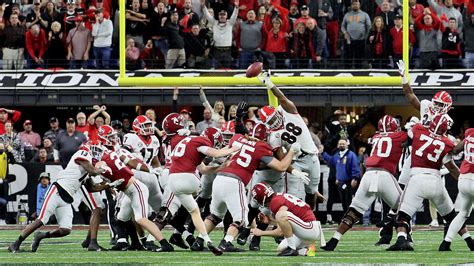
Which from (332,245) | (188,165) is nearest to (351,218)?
(332,245)

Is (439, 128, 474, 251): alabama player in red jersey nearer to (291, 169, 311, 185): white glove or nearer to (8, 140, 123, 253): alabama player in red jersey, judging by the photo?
(291, 169, 311, 185): white glove

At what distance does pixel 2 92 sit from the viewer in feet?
74.7

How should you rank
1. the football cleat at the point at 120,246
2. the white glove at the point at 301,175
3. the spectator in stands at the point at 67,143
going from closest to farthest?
the white glove at the point at 301,175, the football cleat at the point at 120,246, the spectator in stands at the point at 67,143

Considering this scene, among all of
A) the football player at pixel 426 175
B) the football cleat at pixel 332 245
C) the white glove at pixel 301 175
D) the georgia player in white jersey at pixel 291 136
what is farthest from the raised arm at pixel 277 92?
the football cleat at pixel 332 245

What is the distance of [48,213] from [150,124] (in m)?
2.00

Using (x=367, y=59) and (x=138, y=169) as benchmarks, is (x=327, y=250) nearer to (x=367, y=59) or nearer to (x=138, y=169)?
(x=138, y=169)

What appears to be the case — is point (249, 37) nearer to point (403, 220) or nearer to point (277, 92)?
point (277, 92)

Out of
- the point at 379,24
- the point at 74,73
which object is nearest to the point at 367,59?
the point at 379,24

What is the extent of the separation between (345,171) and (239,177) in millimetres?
6239

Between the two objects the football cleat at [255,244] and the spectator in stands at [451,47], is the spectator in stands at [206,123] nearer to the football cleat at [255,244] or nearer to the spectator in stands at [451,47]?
the spectator in stands at [451,47]

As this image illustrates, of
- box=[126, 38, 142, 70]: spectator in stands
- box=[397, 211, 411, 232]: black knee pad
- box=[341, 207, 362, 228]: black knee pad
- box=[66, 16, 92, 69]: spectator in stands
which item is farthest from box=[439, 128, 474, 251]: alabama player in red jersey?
box=[66, 16, 92, 69]: spectator in stands

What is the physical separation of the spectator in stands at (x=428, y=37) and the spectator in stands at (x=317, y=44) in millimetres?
1478

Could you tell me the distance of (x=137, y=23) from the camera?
826 inches

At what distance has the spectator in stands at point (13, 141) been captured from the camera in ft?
71.0
